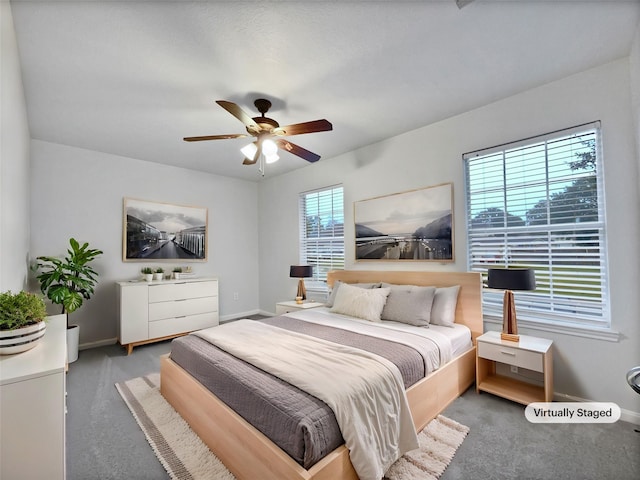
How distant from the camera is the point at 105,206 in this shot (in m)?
4.08

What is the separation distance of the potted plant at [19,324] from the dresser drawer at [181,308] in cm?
271

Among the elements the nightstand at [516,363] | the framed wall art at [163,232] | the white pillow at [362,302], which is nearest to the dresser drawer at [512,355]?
the nightstand at [516,363]

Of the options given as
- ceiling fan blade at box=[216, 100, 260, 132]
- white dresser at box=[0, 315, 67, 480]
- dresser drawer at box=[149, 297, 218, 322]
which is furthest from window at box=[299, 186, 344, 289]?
white dresser at box=[0, 315, 67, 480]

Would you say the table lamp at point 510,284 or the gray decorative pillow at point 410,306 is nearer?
the table lamp at point 510,284

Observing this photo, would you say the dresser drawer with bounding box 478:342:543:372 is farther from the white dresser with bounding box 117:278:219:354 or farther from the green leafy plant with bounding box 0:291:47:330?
the white dresser with bounding box 117:278:219:354

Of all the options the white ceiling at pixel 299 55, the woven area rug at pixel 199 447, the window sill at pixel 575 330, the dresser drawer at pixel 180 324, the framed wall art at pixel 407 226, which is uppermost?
the white ceiling at pixel 299 55

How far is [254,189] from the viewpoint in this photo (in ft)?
19.0

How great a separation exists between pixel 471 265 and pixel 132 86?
12.0 ft

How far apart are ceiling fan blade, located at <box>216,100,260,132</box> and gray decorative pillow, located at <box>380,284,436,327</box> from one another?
2149 mm

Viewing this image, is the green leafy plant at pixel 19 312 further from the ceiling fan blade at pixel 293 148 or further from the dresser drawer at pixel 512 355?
the dresser drawer at pixel 512 355

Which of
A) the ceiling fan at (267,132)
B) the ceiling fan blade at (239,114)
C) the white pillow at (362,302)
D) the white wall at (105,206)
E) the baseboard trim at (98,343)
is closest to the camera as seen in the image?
the ceiling fan blade at (239,114)

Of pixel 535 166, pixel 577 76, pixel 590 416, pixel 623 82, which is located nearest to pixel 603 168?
pixel 535 166

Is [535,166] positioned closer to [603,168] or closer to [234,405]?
[603,168]

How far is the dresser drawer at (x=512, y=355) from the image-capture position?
88.4 inches
